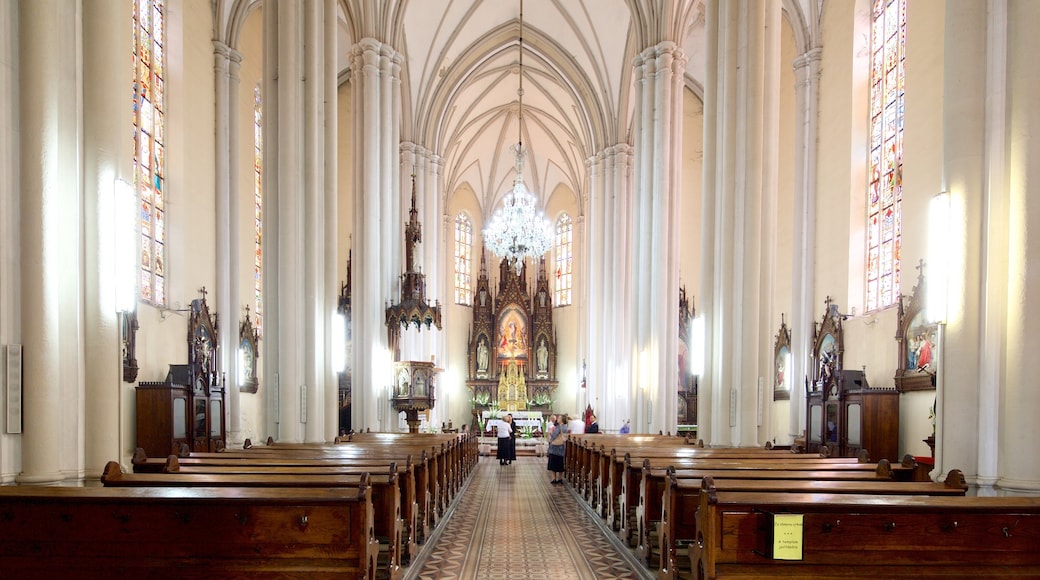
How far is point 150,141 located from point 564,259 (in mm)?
26513

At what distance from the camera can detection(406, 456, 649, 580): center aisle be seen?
8.09 m

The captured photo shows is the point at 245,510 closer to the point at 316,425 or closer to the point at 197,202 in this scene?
the point at 316,425

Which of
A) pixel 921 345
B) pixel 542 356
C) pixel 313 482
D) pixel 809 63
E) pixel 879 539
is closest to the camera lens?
pixel 879 539

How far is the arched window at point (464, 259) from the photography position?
4078 centimetres

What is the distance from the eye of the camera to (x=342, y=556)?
16.8 ft

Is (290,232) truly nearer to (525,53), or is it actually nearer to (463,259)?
(525,53)

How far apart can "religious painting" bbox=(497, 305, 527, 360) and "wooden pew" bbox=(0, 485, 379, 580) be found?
34.3 m

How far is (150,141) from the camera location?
17078 millimetres

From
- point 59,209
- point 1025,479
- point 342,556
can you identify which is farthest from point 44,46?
point 1025,479

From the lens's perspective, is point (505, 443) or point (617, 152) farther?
point (617, 152)

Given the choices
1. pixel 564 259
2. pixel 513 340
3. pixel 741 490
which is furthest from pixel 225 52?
pixel 564 259

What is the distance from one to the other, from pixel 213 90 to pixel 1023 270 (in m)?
18.4

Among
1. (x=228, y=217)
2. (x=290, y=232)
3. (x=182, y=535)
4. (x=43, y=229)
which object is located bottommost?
(x=182, y=535)

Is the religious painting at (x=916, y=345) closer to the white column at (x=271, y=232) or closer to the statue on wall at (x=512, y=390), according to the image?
the white column at (x=271, y=232)
